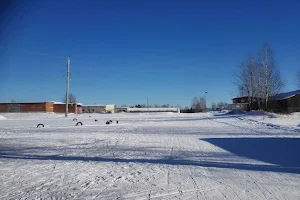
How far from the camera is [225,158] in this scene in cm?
902

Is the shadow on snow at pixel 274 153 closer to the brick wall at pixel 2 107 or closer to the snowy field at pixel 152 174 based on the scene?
the snowy field at pixel 152 174

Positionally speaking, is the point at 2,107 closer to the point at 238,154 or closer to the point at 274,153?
the point at 238,154

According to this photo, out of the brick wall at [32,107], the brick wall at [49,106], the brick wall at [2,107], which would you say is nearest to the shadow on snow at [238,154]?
the brick wall at [49,106]

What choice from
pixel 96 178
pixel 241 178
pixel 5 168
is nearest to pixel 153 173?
pixel 96 178

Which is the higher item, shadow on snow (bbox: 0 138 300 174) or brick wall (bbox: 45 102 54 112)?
brick wall (bbox: 45 102 54 112)

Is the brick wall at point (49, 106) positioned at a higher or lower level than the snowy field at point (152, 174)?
higher

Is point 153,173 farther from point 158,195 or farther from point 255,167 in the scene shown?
point 255,167

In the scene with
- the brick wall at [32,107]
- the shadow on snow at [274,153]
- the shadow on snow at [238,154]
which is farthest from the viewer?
the brick wall at [32,107]

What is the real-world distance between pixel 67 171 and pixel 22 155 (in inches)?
149

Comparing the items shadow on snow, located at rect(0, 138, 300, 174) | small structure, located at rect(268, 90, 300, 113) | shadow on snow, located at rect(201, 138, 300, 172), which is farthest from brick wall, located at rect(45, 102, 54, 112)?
shadow on snow, located at rect(201, 138, 300, 172)

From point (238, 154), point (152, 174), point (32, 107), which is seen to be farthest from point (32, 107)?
point (152, 174)

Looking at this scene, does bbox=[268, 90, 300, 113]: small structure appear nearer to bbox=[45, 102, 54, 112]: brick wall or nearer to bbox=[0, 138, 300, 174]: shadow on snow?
bbox=[0, 138, 300, 174]: shadow on snow

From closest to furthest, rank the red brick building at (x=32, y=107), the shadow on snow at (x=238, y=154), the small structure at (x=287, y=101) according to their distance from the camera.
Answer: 1. the shadow on snow at (x=238, y=154)
2. the small structure at (x=287, y=101)
3. the red brick building at (x=32, y=107)

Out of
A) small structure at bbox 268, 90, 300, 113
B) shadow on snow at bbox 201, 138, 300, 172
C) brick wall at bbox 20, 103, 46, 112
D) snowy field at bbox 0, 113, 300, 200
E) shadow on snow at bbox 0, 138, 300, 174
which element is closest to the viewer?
snowy field at bbox 0, 113, 300, 200
